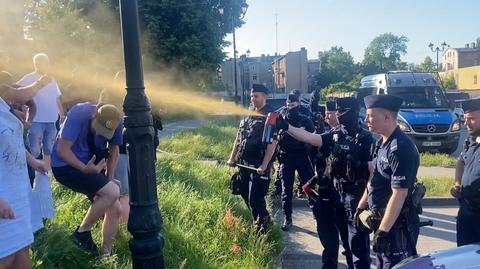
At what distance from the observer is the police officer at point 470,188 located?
150 inches

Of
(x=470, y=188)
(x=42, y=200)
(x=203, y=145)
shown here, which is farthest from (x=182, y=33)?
(x=470, y=188)

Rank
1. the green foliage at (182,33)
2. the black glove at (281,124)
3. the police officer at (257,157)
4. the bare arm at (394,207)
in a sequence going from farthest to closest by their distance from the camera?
the green foliage at (182,33)
the police officer at (257,157)
the black glove at (281,124)
the bare arm at (394,207)

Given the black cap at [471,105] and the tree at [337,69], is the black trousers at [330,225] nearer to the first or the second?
the black cap at [471,105]

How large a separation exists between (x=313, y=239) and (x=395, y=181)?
9.60ft

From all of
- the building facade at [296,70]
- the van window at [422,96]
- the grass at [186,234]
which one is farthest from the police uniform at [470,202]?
the building facade at [296,70]

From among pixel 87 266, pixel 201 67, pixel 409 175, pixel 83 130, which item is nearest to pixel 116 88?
pixel 83 130

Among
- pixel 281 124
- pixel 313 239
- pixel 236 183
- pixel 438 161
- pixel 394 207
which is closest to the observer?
pixel 394 207

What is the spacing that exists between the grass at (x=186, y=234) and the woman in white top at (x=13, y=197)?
69cm

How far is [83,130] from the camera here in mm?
4082

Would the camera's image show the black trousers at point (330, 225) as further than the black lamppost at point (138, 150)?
Yes

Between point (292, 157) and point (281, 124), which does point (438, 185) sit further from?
point (281, 124)

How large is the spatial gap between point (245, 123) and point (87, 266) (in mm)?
2608

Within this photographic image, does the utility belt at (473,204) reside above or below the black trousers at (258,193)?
above

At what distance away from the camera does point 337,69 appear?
8000 cm
